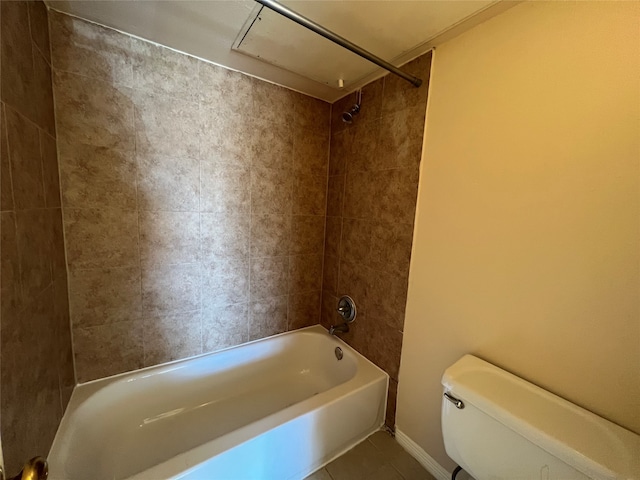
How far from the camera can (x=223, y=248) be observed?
5.23ft

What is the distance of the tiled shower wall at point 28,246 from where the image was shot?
72 cm

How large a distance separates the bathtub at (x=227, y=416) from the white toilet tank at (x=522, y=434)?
594mm

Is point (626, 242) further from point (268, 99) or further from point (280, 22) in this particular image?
point (268, 99)

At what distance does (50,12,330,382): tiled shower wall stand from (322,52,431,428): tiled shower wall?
0.77 ft

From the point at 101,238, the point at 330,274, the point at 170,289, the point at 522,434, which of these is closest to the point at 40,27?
the point at 101,238

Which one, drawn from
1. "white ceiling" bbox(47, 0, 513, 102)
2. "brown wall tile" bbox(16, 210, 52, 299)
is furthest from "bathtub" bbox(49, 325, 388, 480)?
"white ceiling" bbox(47, 0, 513, 102)

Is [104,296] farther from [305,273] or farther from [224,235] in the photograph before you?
[305,273]

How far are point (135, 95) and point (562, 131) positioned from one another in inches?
71.7

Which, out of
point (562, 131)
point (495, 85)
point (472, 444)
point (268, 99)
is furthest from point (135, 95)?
point (472, 444)

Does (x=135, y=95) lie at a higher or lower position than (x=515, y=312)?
higher

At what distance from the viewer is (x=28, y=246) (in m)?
0.84

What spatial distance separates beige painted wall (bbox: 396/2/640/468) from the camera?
0.72 metres

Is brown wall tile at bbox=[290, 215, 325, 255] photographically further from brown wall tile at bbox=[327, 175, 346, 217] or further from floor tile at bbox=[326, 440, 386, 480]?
floor tile at bbox=[326, 440, 386, 480]

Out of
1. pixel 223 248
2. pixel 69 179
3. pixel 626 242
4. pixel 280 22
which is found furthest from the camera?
pixel 223 248
